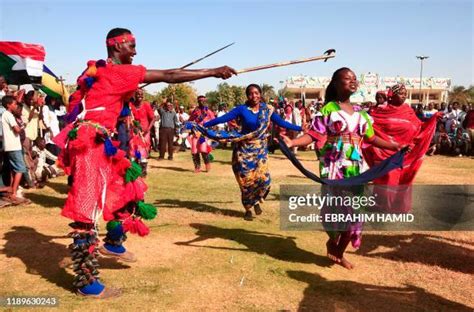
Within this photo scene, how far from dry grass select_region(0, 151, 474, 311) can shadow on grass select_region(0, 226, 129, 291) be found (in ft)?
0.04

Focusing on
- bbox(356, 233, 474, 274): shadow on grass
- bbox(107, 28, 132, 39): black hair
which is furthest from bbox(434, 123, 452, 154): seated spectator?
bbox(107, 28, 132, 39): black hair

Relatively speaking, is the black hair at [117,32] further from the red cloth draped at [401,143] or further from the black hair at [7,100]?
the black hair at [7,100]

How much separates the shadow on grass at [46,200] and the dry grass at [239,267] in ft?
0.67

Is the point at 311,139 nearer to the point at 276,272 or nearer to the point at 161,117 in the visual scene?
the point at 276,272

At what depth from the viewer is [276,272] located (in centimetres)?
493

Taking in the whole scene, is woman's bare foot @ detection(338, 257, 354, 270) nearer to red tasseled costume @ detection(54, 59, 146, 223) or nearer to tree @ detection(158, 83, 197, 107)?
red tasseled costume @ detection(54, 59, 146, 223)

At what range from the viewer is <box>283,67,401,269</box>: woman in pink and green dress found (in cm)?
505

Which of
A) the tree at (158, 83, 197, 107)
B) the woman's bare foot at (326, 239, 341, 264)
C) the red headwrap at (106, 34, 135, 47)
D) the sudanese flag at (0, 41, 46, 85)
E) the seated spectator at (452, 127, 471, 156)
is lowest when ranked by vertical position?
the woman's bare foot at (326, 239, 341, 264)

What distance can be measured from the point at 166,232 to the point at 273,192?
148 inches

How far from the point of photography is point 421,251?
5.83m

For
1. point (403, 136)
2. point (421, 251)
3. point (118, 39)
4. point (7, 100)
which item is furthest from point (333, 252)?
point (7, 100)

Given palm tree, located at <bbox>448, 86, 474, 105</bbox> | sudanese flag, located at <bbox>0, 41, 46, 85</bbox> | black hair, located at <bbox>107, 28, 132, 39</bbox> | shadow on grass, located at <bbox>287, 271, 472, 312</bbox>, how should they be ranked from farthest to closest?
1. palm tree, located at <bbox>448, 86, 474, 105</bbox>
2. sudanese flag, located at <bbox>0, 41, 46, 85</bbox>
3. black hair, located at <bbox>107, 28, 132, 39</bbox>
4. shadow on grass, located at <bbox>287, 271, 472, 312</bbox>

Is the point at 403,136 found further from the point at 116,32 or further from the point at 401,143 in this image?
the point at 116,32

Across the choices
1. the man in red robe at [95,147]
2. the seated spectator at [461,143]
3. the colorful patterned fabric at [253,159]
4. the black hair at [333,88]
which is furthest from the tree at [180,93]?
the man in red robe at [95,147]
